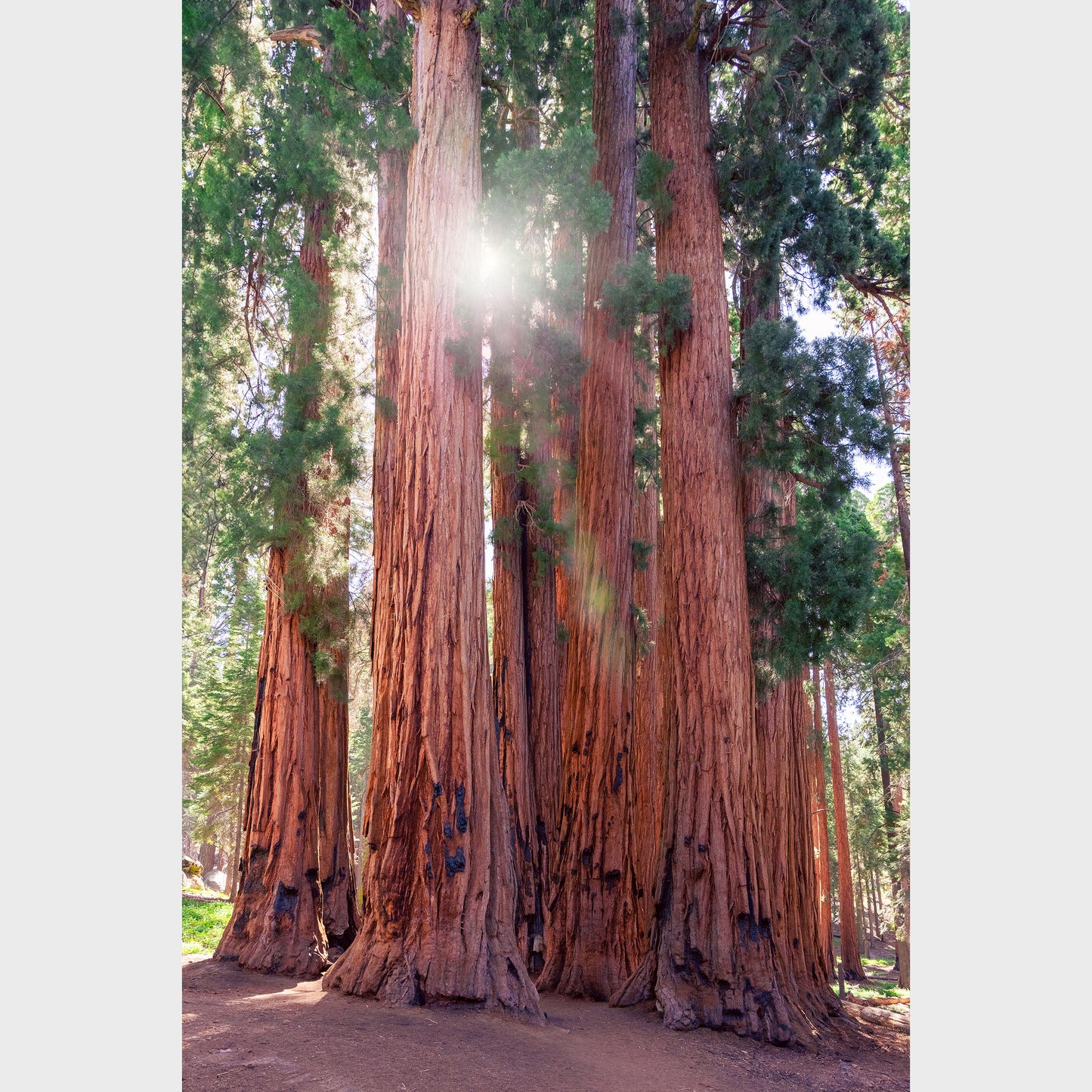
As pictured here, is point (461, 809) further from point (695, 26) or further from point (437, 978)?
point (695, 26)

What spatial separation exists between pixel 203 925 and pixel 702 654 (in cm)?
1300

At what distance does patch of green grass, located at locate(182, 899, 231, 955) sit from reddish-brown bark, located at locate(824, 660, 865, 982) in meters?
12.6

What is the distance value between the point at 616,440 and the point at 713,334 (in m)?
1.62

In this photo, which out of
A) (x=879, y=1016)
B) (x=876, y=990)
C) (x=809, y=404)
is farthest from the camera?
(x=876, y=990)

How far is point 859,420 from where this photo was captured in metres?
7.02

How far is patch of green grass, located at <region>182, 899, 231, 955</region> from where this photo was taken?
38.9 feet

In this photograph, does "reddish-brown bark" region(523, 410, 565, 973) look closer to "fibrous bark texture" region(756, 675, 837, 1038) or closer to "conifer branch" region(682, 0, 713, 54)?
"fibrous bark texture" region(756, 675, 837, 1038)

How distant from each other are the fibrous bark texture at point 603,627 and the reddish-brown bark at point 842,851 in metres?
10.2

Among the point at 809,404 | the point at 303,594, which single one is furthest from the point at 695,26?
the point at 303,594

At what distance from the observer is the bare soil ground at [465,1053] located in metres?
3.82

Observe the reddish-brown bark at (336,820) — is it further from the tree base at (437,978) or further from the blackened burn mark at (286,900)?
the tree base at (437,978)

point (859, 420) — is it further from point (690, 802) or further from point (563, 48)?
point (563, 48)

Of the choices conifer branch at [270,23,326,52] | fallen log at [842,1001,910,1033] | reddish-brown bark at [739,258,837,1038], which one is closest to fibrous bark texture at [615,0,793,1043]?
reddish-brown bark at [739,258,837,1038]

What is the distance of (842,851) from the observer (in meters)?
18.0
